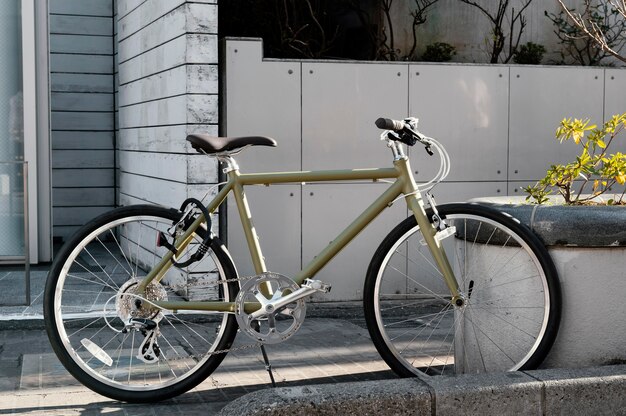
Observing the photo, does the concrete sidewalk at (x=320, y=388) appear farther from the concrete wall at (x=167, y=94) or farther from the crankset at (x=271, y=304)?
the concrete wall at (x=167, y=94)

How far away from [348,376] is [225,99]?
297 centimetres

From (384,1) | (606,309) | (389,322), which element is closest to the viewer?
(606,309)

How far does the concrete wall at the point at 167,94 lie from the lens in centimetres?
796

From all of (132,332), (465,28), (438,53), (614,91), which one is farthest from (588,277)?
(465,28)

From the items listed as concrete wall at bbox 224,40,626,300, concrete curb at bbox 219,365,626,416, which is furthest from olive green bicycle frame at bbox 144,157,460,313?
concrete wall at bbox 224,40,626,300

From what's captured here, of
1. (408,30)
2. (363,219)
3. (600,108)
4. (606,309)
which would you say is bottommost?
(606,309)

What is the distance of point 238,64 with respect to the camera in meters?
8.17

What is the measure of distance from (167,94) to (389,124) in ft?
12.3

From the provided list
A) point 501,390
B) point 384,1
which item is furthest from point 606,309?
point 384,1

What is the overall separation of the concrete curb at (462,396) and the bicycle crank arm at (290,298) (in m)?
0.63

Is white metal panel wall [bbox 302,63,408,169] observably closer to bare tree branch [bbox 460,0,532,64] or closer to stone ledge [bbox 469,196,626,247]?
bare tree branch [bbox 460,0,532,64]

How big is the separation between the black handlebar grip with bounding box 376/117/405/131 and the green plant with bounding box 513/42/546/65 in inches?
192

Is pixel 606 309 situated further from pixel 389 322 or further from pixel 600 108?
pixel 600 108

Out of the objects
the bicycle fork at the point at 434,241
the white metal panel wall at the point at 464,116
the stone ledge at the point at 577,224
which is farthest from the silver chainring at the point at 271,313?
the white metal panel wall at the point at 464,116
